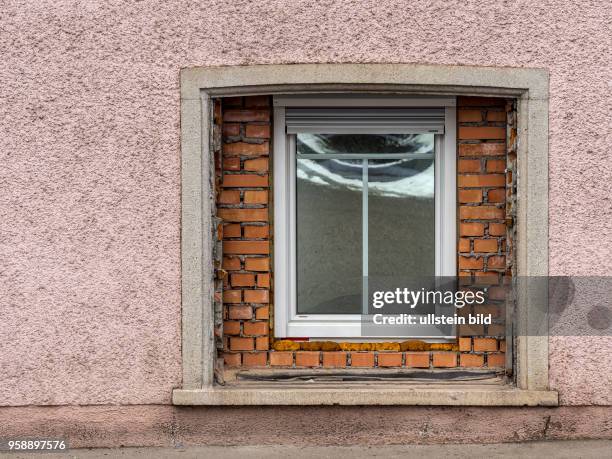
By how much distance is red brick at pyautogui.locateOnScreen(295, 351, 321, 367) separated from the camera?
216 inches

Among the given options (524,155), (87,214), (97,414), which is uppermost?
(524,155)

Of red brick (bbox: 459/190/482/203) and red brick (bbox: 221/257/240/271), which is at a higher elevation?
red brick (bbox: 459/190/482/203)

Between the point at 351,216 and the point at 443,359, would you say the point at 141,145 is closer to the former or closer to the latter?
the point at 351,216

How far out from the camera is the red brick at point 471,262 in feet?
17.9

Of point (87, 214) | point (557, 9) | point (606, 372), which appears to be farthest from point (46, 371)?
point (557, 9)

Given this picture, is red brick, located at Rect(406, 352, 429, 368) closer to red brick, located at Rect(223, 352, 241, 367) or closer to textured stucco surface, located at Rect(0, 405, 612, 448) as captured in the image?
textured stucco surface, located at Rect(0, 405, 612, 448)

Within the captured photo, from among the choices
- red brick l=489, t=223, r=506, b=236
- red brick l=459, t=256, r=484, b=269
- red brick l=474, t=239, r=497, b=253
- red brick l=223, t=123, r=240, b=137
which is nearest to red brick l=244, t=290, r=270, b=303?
red brick l=223, t=123, r=240, b=137

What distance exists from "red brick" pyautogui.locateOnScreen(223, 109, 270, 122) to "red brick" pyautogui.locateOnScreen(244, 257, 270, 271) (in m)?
0.91

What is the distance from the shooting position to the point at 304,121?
18.0 ft

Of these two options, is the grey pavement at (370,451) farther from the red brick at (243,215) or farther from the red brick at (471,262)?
the red brick at (243,215)

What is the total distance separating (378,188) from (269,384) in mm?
1466

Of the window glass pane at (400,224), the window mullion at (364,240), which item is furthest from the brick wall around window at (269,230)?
the window mullion at (364,240)

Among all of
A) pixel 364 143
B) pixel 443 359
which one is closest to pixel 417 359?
pixel 443 359

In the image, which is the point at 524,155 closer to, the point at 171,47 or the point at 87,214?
the point at 171,47
